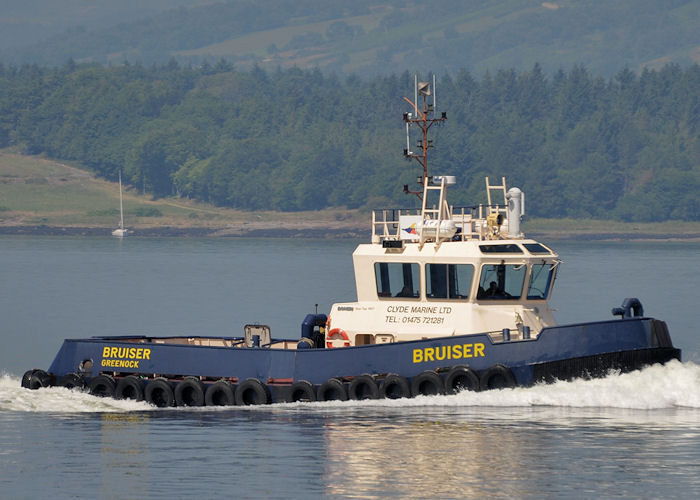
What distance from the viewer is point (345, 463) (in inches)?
854

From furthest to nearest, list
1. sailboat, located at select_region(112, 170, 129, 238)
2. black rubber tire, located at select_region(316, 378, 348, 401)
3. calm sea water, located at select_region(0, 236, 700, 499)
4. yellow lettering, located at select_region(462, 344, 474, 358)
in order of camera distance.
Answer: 1. sailboat, located at select_region(112, 170, 129, 238)
2. black rubber tire, located at select_region(316, 378, 348, 401)
3. yellow lettering, located at select_region(462, 344, 474, 358)
4. calm sea water, located at select_region(0, 236, 700, 499)

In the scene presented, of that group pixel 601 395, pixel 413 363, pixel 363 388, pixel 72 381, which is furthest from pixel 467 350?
pixel 72 381

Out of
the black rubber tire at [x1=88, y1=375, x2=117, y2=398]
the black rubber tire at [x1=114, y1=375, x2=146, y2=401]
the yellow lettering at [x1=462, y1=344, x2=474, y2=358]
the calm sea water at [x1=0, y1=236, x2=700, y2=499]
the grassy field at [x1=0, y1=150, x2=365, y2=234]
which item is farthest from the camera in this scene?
the grassy field at [x1=0, y1=150, x2=365, y2=234]

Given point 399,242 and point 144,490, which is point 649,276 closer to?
point 399,242

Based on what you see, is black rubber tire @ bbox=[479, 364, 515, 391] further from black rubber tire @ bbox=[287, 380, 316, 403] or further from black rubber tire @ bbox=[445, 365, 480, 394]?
black rubber tire @ bbox=[287, 380, 316, 403]

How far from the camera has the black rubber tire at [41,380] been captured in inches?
1133

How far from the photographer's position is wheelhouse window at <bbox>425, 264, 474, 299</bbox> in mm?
26141

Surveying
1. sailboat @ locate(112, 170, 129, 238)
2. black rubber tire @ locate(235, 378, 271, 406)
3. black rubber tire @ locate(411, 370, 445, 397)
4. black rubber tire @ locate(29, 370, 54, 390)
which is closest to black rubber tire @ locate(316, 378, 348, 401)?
black rubber tire @ locate(235, 378, 271, 406)

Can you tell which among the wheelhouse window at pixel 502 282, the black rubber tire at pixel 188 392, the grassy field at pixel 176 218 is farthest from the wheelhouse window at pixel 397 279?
the grassy field at pixel 176 218

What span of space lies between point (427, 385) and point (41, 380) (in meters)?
7.99

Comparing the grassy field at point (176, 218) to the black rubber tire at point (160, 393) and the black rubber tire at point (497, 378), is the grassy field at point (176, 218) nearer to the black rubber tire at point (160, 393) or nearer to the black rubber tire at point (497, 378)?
the black rubber tire at point (160, 393)

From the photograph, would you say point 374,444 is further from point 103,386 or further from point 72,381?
point 72,381

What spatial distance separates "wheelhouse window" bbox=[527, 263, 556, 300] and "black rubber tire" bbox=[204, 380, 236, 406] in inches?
222

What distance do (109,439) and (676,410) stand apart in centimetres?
969
